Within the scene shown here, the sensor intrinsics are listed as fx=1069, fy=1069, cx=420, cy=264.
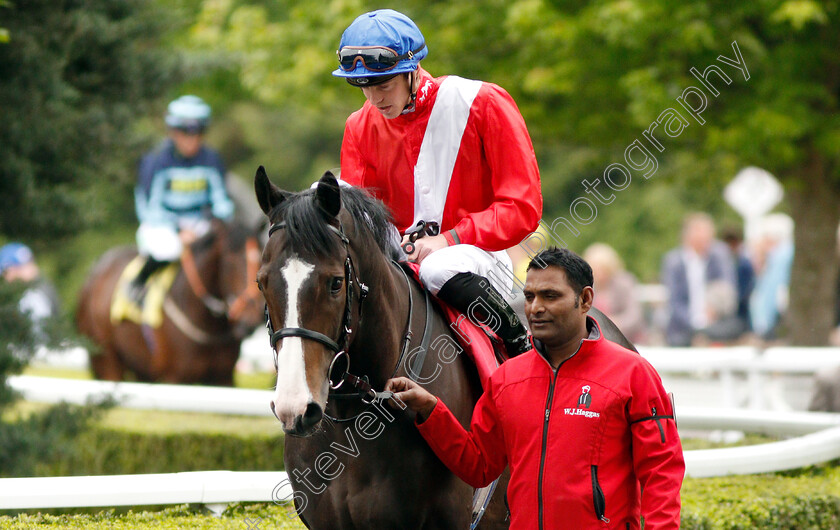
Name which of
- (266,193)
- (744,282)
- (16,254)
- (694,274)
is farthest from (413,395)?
(744,282)

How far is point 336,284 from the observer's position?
3.21 m

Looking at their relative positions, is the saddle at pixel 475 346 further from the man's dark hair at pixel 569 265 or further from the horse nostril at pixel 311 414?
the horse nostril at pixel 311 414

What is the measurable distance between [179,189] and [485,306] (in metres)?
6.90

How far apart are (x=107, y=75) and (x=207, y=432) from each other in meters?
2.61

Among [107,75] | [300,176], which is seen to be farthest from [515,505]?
[300,176]

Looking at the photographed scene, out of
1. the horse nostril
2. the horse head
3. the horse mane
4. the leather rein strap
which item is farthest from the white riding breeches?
the leather rein strap

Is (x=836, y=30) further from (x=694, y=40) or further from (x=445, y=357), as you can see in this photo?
(x=445, y=357)

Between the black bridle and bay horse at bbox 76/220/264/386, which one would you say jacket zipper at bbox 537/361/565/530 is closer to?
the black bridle

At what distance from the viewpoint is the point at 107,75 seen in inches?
297

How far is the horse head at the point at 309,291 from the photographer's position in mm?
2994

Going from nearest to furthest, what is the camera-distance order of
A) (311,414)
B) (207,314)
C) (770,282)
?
(311,414)
(207,314)
(770,282)

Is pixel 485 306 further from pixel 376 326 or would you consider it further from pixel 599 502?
pixel 599 502

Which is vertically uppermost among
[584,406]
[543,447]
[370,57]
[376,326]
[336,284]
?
[370,57]

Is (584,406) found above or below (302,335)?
below
